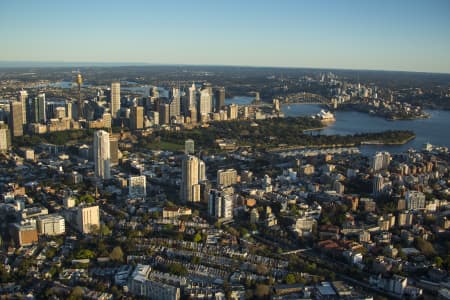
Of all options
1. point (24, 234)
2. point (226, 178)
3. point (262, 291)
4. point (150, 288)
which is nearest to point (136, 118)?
point (226, 178)

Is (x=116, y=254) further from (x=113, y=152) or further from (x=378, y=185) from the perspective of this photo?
(x=113, y=152)

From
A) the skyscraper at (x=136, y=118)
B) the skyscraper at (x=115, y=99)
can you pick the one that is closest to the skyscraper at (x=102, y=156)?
the skyscraper at (x=136, y=118)

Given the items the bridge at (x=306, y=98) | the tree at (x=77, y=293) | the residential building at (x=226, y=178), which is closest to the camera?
the tree at (x=77, y=293)

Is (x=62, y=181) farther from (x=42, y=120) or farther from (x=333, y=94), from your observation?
(x=333, y=94)

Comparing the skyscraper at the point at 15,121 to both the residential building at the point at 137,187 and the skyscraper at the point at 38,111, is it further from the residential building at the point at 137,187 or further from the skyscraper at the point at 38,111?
the residential building at the point at 137,187

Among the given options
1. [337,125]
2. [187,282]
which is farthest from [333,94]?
[187,282]

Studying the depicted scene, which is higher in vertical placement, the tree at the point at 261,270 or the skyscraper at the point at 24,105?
the skyscraper at the point at 24,105
